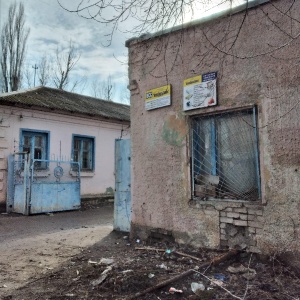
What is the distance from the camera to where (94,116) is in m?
13.0

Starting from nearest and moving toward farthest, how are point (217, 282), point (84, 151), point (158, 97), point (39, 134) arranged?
1. point (217, 282)
2. point (158, 97)
3. point (39, 134)
4. point (84, 151)

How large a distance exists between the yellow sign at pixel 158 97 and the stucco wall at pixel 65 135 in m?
6.60

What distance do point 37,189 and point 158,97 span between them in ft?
19.4

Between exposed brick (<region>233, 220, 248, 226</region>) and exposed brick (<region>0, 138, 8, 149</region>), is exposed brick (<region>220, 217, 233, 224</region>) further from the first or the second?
exposed brick (<region>0, 138, 8, 149</region>)

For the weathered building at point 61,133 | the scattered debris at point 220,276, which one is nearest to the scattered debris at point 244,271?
the scattered debris at point 220,276

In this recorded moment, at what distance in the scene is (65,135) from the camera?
12.1 metres

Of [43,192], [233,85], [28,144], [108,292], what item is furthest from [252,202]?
[28,144]

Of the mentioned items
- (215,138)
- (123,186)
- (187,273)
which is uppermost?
(215,138)

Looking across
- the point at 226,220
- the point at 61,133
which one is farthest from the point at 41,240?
the point at 61,133

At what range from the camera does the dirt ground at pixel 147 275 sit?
11.6 feet

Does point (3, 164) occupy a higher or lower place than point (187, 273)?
higher

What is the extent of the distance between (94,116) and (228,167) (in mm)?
8938

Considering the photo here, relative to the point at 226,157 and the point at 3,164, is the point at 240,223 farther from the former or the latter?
the point at 3,164

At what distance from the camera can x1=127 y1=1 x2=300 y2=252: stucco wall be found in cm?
418
